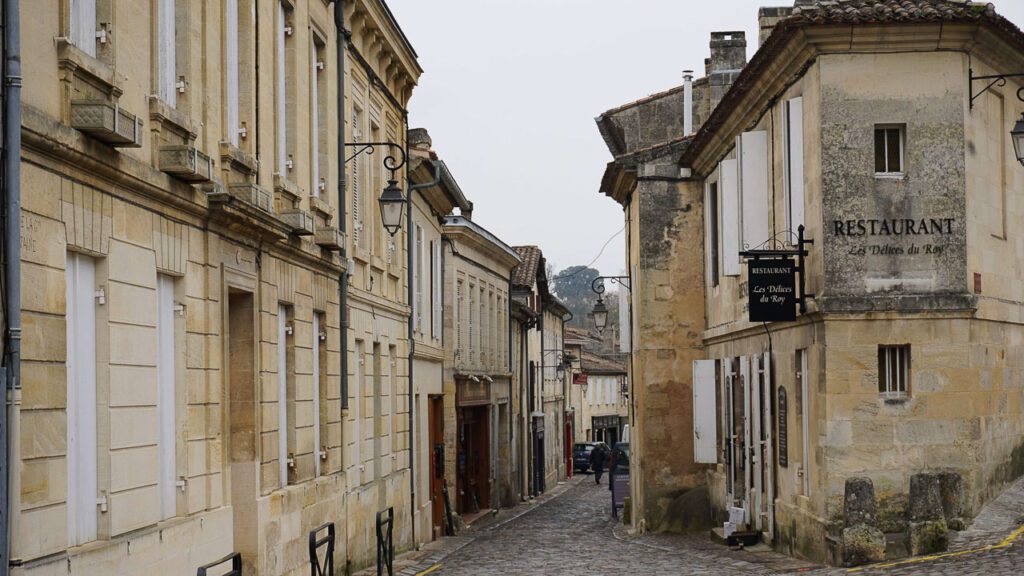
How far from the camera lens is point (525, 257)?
49.0 m

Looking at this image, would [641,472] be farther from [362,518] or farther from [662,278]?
[362,518]

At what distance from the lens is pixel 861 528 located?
15.2 m

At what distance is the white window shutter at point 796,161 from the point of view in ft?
55.3

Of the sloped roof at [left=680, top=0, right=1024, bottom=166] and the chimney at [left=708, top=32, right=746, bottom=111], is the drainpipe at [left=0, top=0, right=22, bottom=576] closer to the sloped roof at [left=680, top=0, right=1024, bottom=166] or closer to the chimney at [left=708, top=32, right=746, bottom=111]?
the sloped roof at [left=680, top=0, right=1024, bottom=166]

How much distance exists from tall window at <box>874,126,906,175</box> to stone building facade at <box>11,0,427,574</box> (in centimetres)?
663

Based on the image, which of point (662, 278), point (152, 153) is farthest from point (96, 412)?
point (662, 278)

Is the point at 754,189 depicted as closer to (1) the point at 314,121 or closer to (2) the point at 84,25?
(1) the point at 314,121

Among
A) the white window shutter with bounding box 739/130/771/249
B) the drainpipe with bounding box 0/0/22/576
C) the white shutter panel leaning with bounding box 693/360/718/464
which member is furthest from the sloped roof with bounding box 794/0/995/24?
the drainpipe with bounding box 0/0/22/576

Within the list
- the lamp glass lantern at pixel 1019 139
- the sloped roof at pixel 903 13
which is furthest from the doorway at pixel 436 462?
the lamp glass lantern at pixel 1019 139

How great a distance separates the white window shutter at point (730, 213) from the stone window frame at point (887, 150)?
4061 millimetres

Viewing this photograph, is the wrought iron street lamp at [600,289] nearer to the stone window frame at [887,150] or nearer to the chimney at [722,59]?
the chimney at [722,59]

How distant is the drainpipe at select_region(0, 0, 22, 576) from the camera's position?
22.7ft

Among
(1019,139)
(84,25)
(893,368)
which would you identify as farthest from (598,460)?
(84,25)

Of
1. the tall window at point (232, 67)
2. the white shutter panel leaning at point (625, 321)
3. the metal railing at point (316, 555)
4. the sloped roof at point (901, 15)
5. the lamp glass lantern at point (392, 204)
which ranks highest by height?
the sloped roof at point (901, 15)
